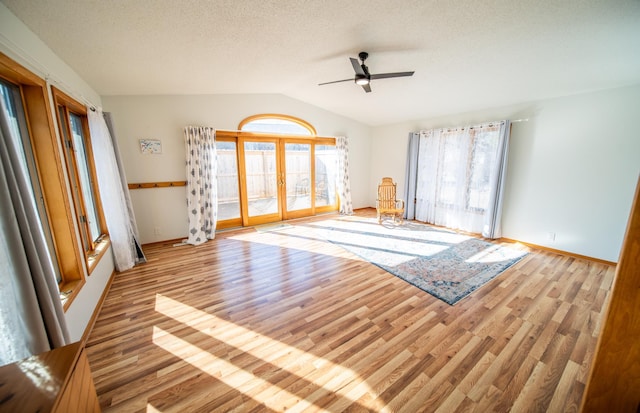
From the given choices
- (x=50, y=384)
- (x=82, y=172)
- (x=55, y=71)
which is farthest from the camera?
(x=82, y=172)

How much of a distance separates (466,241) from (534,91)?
7.73 ft

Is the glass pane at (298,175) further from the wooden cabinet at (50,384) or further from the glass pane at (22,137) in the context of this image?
the wooden cabinet at (50,384)

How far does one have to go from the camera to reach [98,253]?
8.02 feet

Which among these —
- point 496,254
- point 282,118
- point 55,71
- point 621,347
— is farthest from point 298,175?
point 621,347

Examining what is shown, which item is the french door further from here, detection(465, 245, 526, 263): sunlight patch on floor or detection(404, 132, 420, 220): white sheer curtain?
detection(465, 245, 526, 263): sunlight patch on floor

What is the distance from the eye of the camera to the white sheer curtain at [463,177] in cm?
385

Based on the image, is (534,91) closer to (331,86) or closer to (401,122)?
(401,122)

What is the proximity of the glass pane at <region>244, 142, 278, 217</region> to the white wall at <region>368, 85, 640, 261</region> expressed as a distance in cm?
411

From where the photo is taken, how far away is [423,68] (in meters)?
2.95

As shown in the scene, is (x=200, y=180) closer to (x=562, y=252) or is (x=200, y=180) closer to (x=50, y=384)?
(x=50, y=384)

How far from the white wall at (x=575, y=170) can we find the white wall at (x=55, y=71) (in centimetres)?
551

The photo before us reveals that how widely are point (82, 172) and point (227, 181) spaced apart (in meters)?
2.06

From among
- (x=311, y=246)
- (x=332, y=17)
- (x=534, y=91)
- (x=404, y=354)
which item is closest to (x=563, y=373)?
(x=404, y=354)

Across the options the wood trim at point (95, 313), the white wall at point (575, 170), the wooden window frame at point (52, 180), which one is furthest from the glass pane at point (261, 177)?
the white wall at point (575, 170)
